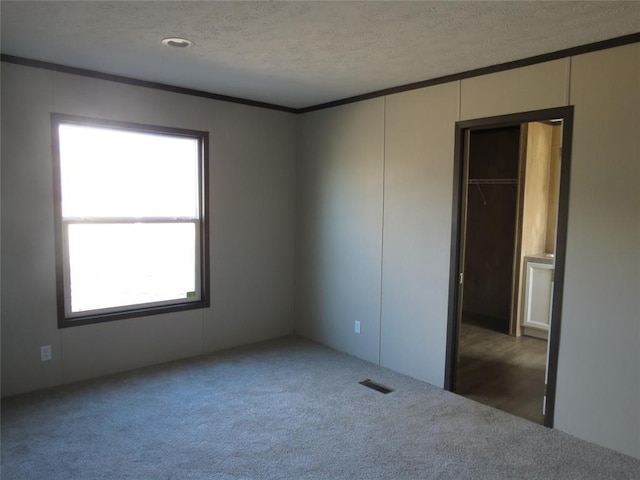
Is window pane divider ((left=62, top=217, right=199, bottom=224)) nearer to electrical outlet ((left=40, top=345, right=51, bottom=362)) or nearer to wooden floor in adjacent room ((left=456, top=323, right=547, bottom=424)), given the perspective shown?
electrical outlet ((left=40, top=345, right=51, bottom=362))

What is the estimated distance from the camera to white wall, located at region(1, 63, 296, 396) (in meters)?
3.45

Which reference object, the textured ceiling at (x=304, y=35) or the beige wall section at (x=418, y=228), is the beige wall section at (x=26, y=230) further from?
the beige wall section at (x=418, y=228)

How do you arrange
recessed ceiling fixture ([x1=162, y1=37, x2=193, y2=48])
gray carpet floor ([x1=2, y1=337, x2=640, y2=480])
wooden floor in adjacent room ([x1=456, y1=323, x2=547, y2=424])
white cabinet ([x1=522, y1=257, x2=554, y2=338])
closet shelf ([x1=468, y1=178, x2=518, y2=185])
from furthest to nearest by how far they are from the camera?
closet shelf ([x1=468, y1=178, x2=518, y2=185]), white cabinet ([x1=522, y1=257, x2=554, y2=338]), wooden floor in adjacent room ([x1=456, y1=323, x2=547, y2=424]), recessed ceiling fixture ([x1=162, y1=37, x2=193, y2=48]), gray carpet floor ([x1=2, y1=337, x2=640, y2=480])

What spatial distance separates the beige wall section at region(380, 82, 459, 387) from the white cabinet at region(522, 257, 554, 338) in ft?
6.51

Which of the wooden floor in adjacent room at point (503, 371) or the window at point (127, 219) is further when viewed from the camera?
the window at point (127, 219)

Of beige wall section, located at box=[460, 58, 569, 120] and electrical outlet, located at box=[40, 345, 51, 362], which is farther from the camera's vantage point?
electrical outlet, located at box=[40, 345, 51, 362]

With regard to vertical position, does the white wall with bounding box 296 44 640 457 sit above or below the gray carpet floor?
above

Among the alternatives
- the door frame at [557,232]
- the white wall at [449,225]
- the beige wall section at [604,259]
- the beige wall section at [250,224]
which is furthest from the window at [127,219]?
the beige wall section at [604,259]

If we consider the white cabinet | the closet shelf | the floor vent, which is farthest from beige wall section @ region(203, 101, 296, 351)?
the white cabinet

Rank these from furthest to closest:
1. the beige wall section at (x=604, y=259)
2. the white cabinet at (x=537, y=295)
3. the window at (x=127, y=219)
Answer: the white cabinet at (x=537, y=295) → the window at (x=127, y=219) → the beige wall section at (x=604, y=259)

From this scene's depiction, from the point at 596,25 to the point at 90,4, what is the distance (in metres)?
2.72

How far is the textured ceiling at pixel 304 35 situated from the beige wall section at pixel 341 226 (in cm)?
76

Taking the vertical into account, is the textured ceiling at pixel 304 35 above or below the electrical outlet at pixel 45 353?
above

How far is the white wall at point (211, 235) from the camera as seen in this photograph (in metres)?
3.45
